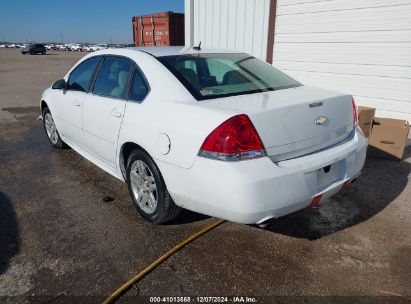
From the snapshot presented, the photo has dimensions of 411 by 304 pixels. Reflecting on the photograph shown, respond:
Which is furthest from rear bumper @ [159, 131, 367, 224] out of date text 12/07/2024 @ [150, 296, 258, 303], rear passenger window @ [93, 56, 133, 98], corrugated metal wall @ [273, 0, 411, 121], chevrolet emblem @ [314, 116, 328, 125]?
corrugated metal wall @ [273, 0, 411, 121]

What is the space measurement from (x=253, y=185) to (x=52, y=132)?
4061 mm

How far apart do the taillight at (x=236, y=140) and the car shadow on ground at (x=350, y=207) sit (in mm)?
536

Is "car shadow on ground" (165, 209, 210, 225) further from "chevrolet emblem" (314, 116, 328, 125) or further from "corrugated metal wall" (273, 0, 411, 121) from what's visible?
"corrugated metal wall" (273, 0, 411, 121)

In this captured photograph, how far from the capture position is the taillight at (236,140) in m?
2.24

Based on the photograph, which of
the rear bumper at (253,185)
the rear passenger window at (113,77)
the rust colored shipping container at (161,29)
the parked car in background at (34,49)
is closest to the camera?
the rear bumper at (253,185)

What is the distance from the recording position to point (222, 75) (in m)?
3.13

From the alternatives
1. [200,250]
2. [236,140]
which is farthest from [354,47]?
[200,250]

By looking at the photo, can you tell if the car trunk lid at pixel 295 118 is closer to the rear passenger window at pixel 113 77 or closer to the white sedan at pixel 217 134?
the white sedan at pixel 217 134

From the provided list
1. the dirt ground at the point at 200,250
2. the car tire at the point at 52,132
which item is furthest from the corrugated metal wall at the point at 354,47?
the car tire at the point at 52,132

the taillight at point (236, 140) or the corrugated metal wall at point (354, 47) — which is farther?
the corrugated metal wall at point (354, 47)

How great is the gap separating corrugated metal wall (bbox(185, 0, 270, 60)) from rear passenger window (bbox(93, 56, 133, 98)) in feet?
16.2

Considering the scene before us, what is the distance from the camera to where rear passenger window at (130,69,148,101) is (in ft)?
9.75

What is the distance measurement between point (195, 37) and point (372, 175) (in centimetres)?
659

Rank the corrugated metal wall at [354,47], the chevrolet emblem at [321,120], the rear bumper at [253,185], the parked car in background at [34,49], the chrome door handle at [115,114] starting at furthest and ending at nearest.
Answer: the parked car in background at [34,49]
the corrugated metal wall at [354,47]
the chrome door handle at [115,114]
the chevrolet emblem at [321,120]
the rear bumper at [253,185]
